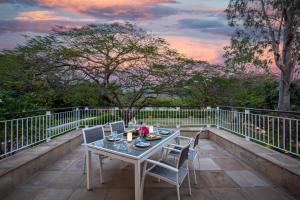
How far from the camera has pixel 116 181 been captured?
10.6ft

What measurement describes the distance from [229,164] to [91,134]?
2.79 meters

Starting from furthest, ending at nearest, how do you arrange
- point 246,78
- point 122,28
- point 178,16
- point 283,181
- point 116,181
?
point 246,78 < point 178,16 < point 122,28 < point 116,181 < point 283,181

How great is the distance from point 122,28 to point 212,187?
5.80 m

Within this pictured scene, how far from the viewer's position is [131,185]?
10.1ft

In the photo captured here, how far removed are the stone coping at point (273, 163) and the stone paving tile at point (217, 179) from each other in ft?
2.06

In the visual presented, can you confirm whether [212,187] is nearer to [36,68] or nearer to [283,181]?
[283,181]

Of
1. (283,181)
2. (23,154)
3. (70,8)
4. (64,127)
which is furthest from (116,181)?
(70,8)

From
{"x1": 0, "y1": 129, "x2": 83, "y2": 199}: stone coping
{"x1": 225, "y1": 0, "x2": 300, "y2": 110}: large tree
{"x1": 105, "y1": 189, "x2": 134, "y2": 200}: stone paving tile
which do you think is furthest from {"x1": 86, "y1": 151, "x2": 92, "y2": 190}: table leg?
{"x1": 225, "y1": 0, "x2": 300, "y2": 110}: large tree

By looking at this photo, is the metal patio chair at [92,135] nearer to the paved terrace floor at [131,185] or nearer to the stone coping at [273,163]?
the paved terrace floor at [131,185]

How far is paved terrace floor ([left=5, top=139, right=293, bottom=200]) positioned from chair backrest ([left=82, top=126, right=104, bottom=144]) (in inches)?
25.3

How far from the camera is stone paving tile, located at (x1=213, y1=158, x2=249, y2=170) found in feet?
12.6

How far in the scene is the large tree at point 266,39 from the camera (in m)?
6.89

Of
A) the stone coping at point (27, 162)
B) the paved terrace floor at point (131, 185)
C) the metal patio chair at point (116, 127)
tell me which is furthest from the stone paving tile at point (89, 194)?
the metal patio chair at point (116, 127)

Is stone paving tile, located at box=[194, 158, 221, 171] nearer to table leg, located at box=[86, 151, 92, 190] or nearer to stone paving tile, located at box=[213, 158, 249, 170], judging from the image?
stone paving tile, located at box=[213, 158, 249, 170]
